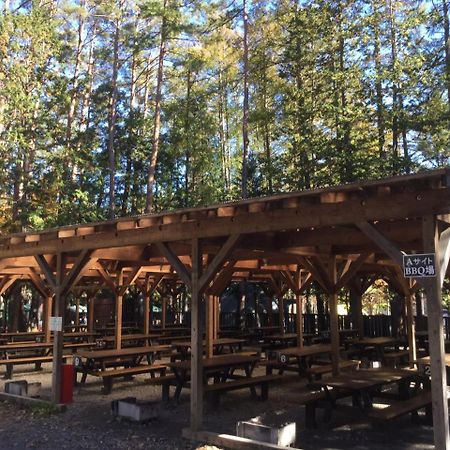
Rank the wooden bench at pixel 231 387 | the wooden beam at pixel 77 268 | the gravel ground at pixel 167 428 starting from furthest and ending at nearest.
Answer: the wooden beam at pixel 77 268 < the wooden bench at pixel 231 387 < the gravel ground at pixel 167 428

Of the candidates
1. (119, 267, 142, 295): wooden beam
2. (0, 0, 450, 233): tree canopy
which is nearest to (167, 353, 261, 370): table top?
(119, 267, 142, 295): wooden beam

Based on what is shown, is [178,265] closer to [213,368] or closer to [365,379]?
[213,368]

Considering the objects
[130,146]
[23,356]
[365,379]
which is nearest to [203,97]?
[130,146]

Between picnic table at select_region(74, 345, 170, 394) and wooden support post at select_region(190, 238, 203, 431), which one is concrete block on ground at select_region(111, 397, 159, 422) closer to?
wooden support post at select_region(190, 238, 203, 431)

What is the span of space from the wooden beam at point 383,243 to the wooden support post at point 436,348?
10.4 inches

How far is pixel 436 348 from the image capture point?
4762 mm

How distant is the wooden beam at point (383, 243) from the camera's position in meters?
4.91

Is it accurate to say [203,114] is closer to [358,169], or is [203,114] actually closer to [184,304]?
[184,304]

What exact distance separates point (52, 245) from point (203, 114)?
18495 millimetres

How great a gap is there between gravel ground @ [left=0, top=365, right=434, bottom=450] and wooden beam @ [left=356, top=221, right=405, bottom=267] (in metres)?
2.48

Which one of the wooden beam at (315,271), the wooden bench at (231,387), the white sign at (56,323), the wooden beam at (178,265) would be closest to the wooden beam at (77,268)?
Answer: the white sign at (56,323)

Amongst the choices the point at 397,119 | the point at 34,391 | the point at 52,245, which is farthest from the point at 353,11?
the point at 34,391

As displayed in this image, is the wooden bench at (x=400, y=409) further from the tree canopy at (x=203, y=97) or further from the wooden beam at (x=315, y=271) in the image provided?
the tree canopy at (x=203, y=97)

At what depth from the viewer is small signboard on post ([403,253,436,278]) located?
475 cm
